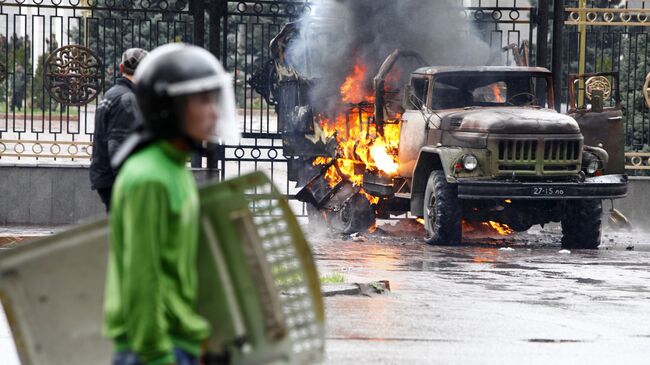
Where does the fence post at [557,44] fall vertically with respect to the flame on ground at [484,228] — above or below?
above

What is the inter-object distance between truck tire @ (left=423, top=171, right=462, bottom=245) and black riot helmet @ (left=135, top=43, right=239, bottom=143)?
13.3m

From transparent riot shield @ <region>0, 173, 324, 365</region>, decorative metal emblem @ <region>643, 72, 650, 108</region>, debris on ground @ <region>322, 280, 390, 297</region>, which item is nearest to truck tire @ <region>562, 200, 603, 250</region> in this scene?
decorative metal emblem @ <region>643, 72, 650, 108</region>

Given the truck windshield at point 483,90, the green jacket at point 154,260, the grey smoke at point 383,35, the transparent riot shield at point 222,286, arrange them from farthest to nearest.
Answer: the grey smoke at point 383,35, the truck windshield at point 483,90, the transparent riot shield at point 222,286, the green jacket at point 154,260

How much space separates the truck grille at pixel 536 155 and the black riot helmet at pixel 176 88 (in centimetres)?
Result: 1344

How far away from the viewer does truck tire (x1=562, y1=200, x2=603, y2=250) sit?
58.0 feet

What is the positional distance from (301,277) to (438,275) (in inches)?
388

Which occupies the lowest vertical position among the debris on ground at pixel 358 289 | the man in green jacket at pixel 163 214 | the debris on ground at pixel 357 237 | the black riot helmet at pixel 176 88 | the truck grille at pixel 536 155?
the debris on ground at pixel 357 237

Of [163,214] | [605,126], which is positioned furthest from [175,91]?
[605,126]

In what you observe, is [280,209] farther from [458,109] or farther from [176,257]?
[458,109]

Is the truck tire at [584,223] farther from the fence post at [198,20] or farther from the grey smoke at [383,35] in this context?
the fence post at [198,20]

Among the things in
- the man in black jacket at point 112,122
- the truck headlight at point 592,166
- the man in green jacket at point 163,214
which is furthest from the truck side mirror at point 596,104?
the man in green jacket at point 163,214

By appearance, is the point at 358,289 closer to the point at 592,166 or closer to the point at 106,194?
the point at 106,194

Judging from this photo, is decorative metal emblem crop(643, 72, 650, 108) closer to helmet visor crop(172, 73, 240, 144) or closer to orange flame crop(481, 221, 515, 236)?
orange flame crop(481, 221, 515, 236)

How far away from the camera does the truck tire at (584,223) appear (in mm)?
17672
